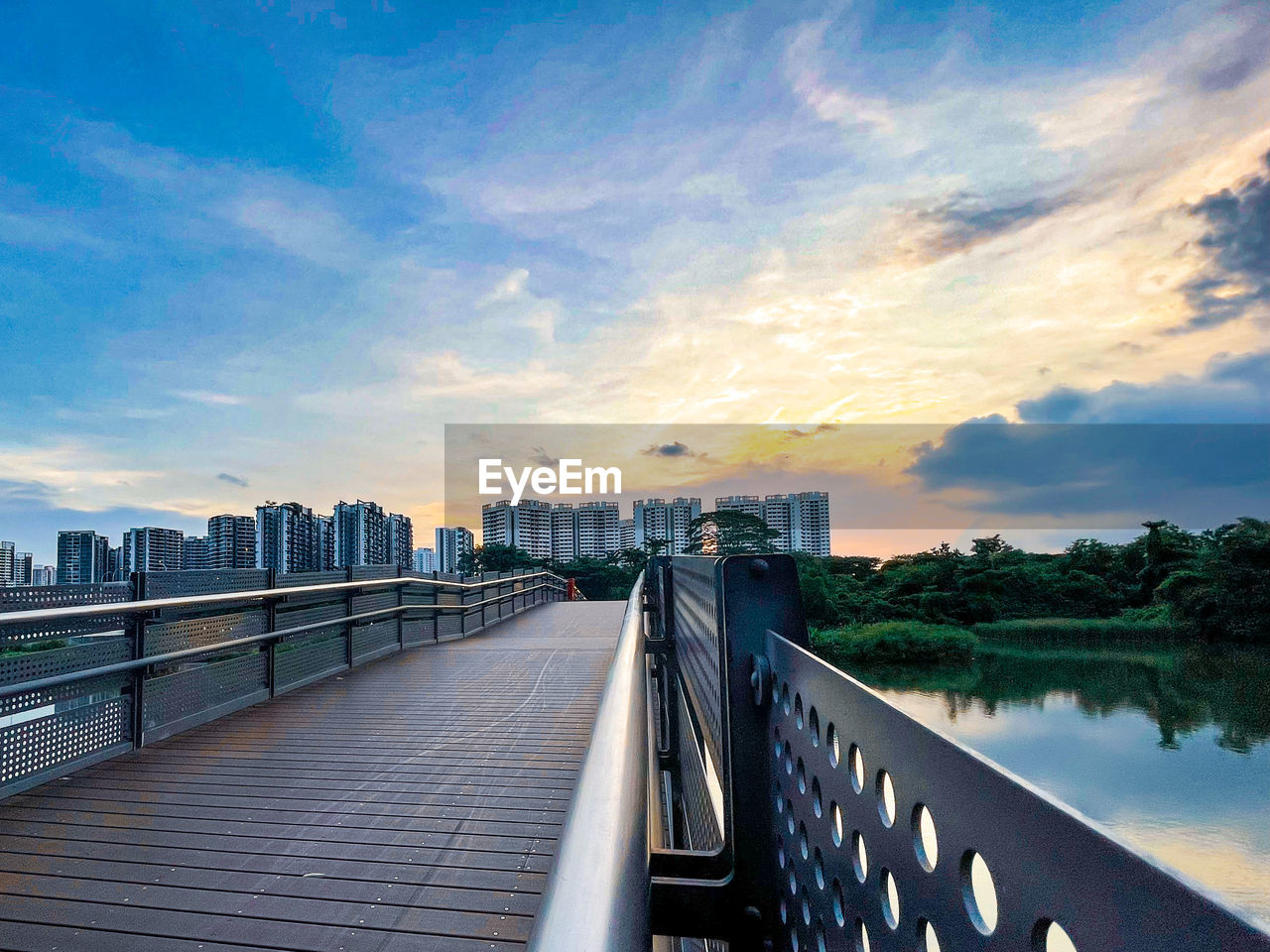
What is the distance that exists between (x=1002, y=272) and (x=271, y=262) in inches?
1468

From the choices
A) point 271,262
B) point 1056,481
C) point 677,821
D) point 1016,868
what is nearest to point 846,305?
point 271,262

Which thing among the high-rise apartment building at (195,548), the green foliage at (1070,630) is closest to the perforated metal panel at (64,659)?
the green foliage at (1070,630)

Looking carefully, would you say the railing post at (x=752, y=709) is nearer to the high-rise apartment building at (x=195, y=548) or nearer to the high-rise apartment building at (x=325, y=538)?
the high-rise apartment building at (x=195, y=548)

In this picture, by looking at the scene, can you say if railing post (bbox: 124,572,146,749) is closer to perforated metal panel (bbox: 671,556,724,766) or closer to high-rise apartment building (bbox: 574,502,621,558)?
perforated metal panel (bbox: 671,556,724,766)

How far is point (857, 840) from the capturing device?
702 millimetres

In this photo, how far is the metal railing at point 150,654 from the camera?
3410mm

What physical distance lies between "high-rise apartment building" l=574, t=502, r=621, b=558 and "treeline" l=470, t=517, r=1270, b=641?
24995mm

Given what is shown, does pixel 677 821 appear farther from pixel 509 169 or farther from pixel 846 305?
pixel 846 305

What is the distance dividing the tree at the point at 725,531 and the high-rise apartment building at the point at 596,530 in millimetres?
18080

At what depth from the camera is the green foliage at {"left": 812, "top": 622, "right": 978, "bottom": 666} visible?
115 ft

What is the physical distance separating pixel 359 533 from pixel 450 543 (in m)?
11.7

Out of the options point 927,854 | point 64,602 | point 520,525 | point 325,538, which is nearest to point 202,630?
point 64,602

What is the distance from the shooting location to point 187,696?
444 centimetres

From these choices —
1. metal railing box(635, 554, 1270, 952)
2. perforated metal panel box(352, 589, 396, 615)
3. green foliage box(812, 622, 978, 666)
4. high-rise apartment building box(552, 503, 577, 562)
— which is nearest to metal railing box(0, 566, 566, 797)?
perforated metal panel box(352, 589, 396, 615)
